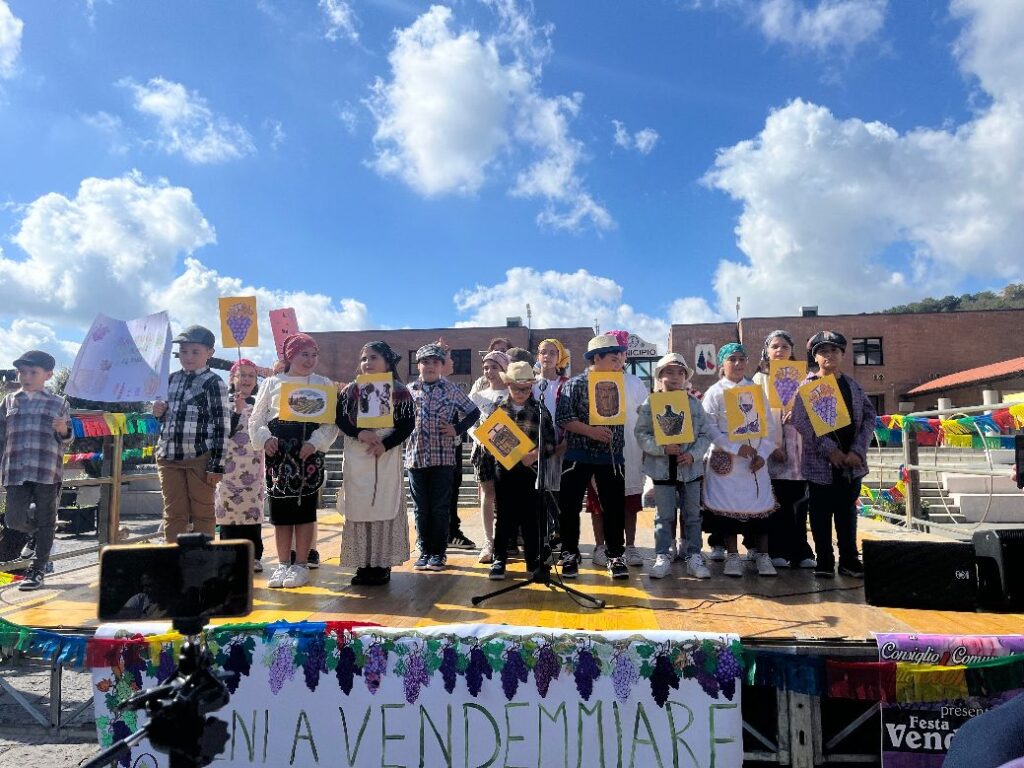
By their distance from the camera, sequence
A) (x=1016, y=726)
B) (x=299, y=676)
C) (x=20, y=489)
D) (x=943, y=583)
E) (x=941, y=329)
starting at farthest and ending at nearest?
(x=941, y=329)
(x=20, y=489)
(x=943, y=583)
(x=299, y=676)
(x=1016, y=726)

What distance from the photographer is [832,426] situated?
3.83 m

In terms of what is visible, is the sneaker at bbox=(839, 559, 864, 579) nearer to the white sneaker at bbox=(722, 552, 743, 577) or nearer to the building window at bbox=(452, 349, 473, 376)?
the white sneaker at bbox=(722, 552, 743, 577)

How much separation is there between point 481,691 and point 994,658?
2.14 m

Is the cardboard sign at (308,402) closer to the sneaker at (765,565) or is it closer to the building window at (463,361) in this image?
the sneaker at (765,565)

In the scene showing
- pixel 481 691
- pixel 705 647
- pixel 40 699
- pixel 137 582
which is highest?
pixel 137 582

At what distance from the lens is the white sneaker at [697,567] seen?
3.81m

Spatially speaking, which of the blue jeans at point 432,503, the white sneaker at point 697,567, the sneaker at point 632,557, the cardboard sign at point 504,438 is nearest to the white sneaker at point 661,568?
the white sneaker at point 697,567

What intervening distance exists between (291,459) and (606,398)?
2.02m

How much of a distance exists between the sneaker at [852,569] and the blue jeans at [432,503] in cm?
267

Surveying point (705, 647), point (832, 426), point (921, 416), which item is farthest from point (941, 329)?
point (705, 647)

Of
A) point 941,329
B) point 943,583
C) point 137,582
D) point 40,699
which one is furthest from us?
point 941,329

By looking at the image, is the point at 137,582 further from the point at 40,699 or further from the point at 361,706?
the point at 40,699

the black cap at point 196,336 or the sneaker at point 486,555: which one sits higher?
the black cap at point 196,336

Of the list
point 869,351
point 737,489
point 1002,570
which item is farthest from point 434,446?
point 869,351
